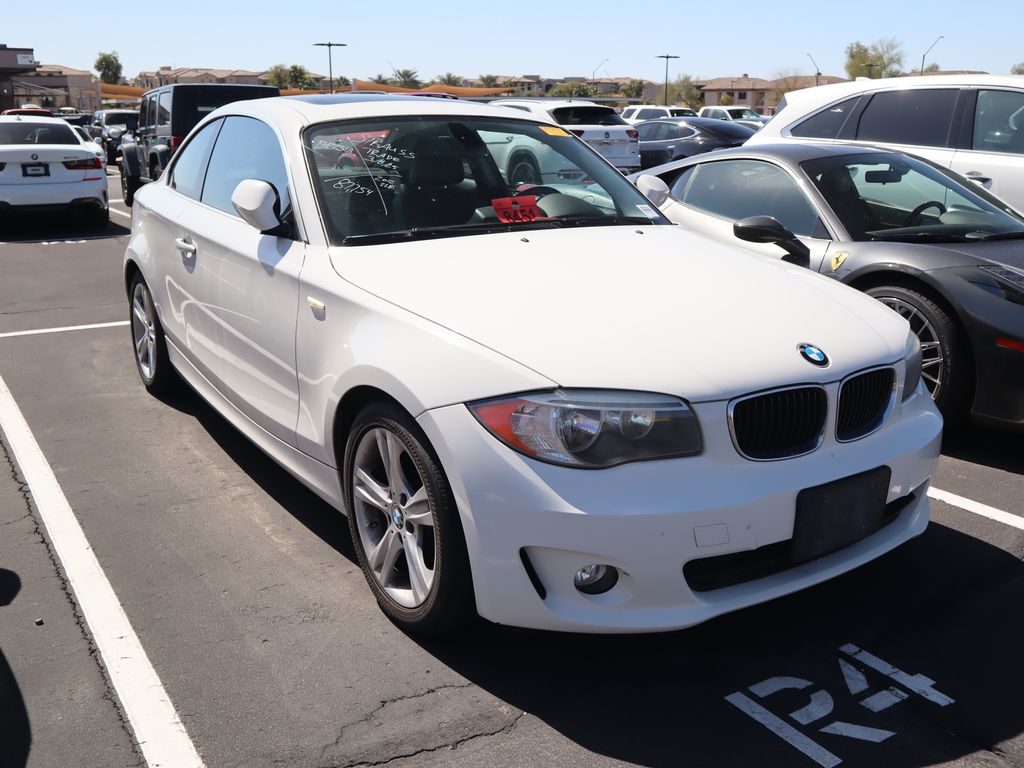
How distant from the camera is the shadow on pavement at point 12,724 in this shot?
2.63 meters

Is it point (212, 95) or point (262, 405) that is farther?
point (212, 95)

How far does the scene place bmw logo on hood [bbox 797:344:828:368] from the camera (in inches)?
115

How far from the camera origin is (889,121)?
25.1 feet

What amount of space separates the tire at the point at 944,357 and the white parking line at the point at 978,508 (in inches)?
21.3

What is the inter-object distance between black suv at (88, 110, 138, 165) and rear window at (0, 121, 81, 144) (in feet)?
30.4

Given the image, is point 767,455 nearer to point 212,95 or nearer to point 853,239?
point 853,239

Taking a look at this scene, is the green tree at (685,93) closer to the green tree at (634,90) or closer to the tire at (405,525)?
the green tree at (634,90)

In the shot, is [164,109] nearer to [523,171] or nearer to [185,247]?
[185,247]

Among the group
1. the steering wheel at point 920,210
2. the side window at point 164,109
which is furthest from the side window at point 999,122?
the side window at point 164,109

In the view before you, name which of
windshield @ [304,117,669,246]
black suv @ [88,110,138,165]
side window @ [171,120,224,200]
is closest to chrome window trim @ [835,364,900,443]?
windshield @ [304,117,669,246]

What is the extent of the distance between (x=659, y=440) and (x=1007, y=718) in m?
1.25

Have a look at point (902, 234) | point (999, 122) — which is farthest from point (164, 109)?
point (902, 234)

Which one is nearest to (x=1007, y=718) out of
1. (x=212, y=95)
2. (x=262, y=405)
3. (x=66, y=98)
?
(x=262, y=405)

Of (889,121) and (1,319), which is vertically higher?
(889,121)
